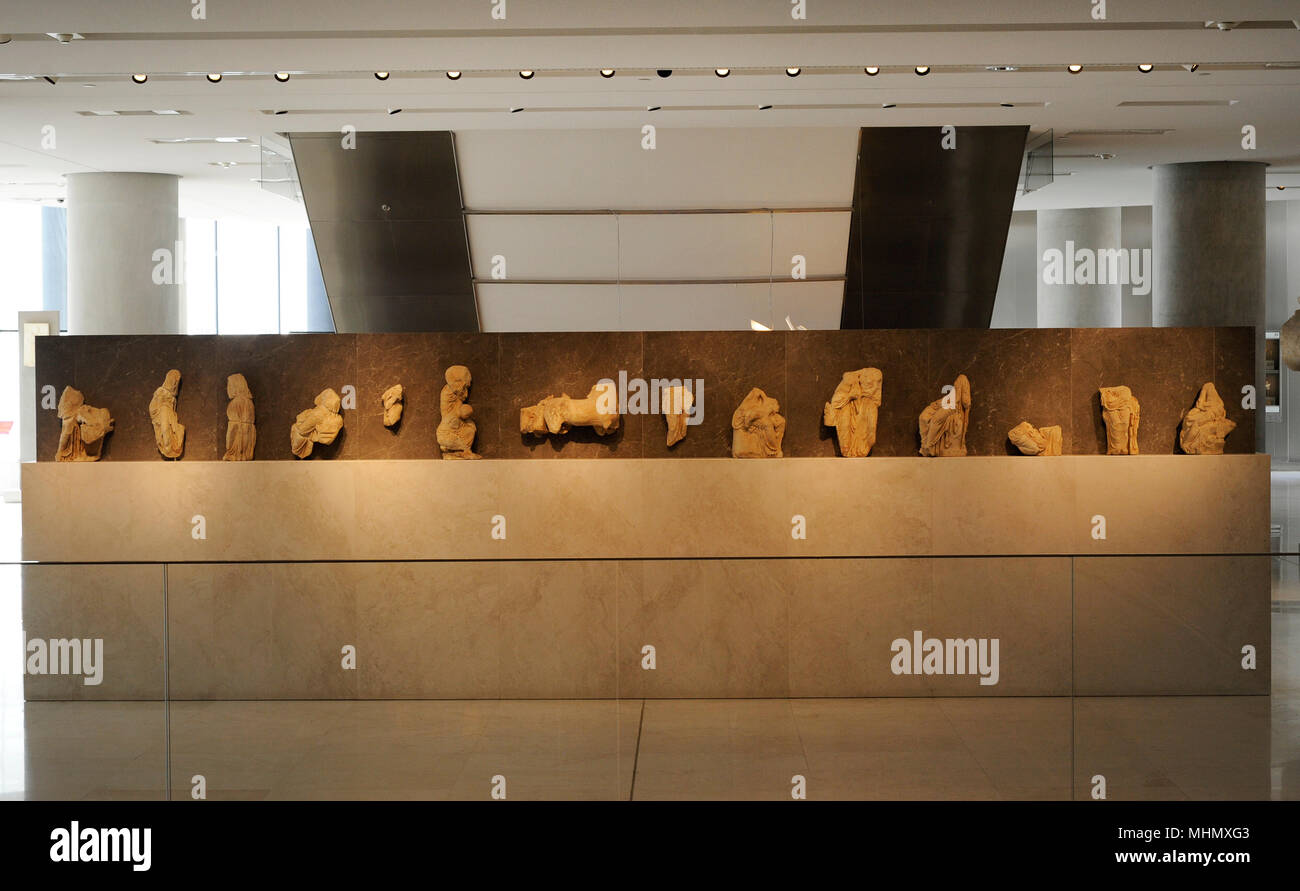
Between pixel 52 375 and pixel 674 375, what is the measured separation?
4098mm

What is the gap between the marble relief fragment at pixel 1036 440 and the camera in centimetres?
764

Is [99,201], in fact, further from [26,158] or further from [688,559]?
[688,559]

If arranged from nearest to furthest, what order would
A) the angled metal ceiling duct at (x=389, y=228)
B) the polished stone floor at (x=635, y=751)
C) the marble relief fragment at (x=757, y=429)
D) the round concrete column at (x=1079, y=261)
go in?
1. the polished stone floor at (x=635, y=751)
2. the marble relief fragment at (x=757, y=429)
3. the angled metal ceiling duct at (x=389, y=228)
4. the round concrete column at (x=1079, y=261)

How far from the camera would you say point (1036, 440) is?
7645 mm

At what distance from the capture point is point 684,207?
9492 mm

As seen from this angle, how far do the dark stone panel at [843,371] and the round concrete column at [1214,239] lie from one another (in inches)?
193

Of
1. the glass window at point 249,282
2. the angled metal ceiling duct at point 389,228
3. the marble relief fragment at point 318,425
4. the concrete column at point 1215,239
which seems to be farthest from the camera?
the glass window at point 249,282

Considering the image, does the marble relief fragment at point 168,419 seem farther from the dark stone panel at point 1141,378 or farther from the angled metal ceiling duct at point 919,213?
the dark stone panel at point 1141,378

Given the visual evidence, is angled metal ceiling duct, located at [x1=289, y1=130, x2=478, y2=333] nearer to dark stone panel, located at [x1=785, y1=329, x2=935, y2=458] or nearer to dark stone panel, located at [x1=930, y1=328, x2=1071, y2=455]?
dark stone panel, located at [x1=785, y1=329, x2=935, y2=458]

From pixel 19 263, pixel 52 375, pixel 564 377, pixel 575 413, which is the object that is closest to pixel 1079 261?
pixel 564 377

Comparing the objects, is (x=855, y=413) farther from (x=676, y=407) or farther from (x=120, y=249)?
(x=120, y=249)

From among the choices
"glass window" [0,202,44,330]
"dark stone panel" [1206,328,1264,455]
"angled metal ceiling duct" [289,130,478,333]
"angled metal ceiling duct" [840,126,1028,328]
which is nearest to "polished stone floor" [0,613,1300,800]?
"dark stone panel" [1206,328,1264,455]

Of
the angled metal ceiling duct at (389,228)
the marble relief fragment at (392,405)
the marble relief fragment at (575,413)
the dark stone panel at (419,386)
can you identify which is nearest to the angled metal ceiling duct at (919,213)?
the marble relief fragment at (575,413)

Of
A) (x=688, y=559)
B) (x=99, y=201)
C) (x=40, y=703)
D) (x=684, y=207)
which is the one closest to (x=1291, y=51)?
(x=684, y=207)
